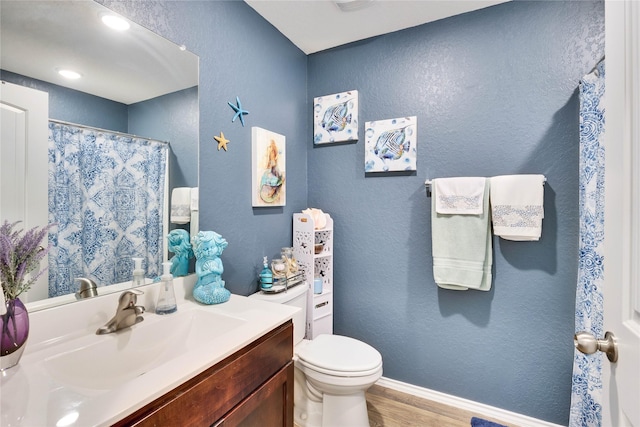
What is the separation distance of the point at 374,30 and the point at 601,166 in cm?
146

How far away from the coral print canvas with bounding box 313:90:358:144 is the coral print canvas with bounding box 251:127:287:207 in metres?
0.34

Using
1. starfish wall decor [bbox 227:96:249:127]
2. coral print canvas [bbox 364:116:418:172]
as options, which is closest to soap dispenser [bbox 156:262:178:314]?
starfish wall decor [bbox 227:96:249:127]

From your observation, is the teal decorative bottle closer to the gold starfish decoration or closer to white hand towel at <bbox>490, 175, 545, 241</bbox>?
the gold starfish decoration

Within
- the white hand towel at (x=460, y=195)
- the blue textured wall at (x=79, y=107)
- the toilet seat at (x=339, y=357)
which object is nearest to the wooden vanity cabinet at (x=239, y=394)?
the toilet seat at (x=339, y=357)

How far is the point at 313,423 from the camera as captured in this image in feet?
5.16

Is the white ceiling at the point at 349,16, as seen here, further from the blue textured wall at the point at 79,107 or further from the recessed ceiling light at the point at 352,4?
the blue textured wall at the point at 79,107

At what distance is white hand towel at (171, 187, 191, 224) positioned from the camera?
129cm

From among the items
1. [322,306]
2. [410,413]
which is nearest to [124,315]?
[322,306]

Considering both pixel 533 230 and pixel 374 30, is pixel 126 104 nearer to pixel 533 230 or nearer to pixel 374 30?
pixel 374 30

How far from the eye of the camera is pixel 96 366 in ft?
2.82

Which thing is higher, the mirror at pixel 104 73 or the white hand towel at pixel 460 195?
the mirror at pixel 104 73

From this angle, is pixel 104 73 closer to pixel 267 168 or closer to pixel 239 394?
pixel 267 168

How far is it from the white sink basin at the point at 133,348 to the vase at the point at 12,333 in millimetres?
78

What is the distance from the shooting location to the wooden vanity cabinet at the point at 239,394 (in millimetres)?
677
